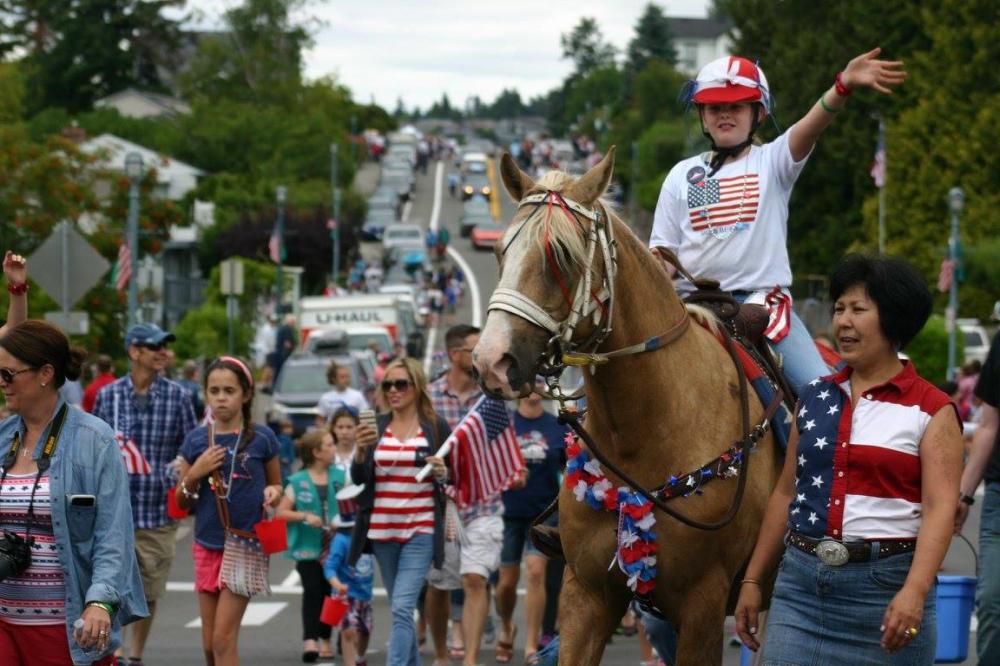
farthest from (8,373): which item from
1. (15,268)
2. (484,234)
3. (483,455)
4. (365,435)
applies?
(484,234)

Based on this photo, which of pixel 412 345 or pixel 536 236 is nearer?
pixel 536 236

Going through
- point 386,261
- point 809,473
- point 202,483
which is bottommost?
point 386,261

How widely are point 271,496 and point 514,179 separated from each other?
4.31 metres

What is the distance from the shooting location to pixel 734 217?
785 centimetres

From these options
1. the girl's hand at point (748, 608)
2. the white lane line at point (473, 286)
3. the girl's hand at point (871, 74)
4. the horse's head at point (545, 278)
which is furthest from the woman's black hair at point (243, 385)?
the white lane line at point (473, 286)

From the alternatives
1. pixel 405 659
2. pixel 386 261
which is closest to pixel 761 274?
pixel 405 659

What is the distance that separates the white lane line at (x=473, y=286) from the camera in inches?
2739

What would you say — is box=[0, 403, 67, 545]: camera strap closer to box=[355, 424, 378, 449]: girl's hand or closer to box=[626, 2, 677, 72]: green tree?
box=[355, 424, 378, 449]: girl's hand

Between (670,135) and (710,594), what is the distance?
8726 centimetres

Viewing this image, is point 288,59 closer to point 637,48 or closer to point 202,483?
point 637,48

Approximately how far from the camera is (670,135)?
93125 millimetres

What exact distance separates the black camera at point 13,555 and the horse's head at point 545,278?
2.00 meters

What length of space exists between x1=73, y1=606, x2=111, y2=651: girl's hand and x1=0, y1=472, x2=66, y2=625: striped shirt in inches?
9.9

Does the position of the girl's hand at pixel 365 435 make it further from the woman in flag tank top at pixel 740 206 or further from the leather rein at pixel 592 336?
the leather rein at pixel 592 336
